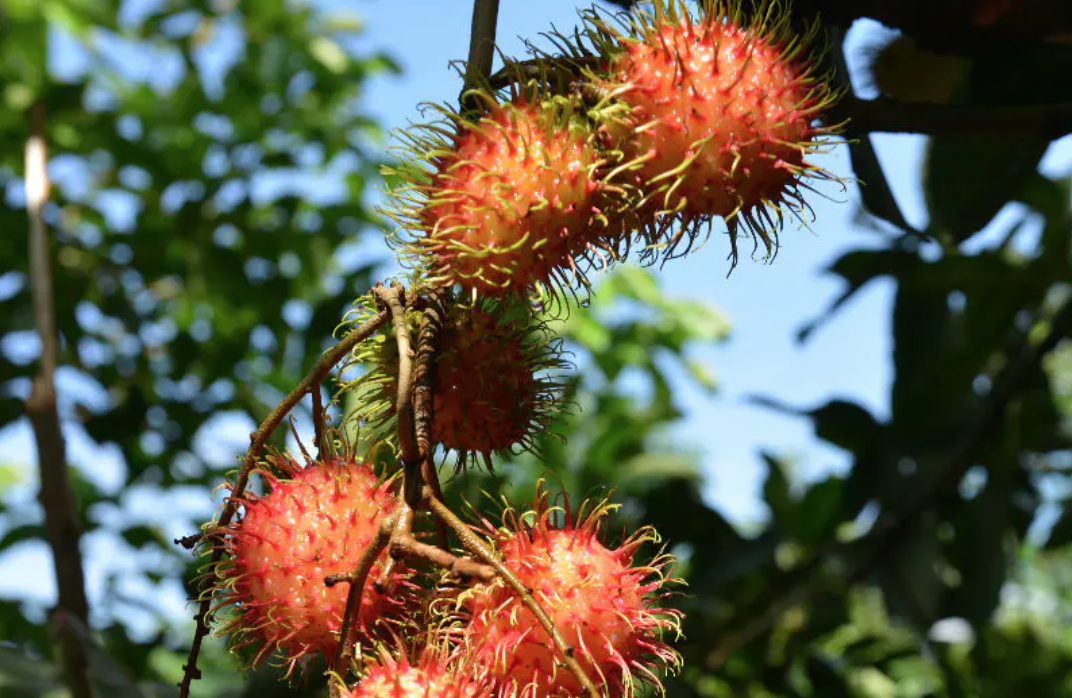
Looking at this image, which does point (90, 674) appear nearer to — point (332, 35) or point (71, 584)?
point (71, 584)

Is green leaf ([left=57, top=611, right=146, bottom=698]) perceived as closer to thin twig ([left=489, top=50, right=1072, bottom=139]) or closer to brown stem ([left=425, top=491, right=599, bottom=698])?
brown stem ([left=425, top=491, right=599, bottom=698])

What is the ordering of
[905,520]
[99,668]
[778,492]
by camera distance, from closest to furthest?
1. [99,668]
2. [905,520]
3. [778,492]

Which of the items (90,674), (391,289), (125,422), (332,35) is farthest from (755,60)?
(332,35)

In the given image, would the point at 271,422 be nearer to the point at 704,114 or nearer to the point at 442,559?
the point at 442,559

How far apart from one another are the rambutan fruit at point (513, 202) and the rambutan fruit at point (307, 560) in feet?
0.65

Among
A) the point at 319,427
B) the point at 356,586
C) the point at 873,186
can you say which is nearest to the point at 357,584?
the point at 356,586

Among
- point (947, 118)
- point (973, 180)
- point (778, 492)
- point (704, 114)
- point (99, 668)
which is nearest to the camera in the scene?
point (704, 114)

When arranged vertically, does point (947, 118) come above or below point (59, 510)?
below

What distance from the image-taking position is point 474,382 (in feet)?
3.09

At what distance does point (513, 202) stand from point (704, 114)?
169mm

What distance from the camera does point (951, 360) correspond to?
2006 millimetres

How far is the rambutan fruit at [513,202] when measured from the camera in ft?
2.77

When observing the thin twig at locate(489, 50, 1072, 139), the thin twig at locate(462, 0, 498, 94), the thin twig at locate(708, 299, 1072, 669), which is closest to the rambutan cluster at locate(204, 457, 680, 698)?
the thin twig at locate(462, 0, 498, 94)

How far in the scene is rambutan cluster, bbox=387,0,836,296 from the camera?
0.85m
